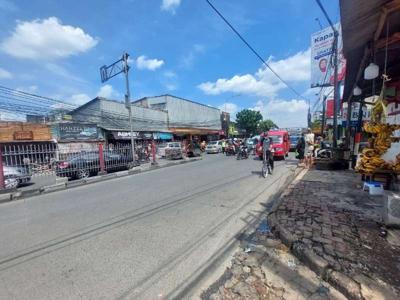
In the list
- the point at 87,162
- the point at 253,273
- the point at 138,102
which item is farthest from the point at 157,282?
the point at 138,102

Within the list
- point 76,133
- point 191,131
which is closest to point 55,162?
point 76,133

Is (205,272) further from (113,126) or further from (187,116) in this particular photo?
(187,116)

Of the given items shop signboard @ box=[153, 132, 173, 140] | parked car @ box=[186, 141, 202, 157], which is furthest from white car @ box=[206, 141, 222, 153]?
parked car @ box=[186, 141, 202, 157]

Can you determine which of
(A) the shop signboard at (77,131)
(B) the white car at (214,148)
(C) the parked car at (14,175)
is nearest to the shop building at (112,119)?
(A) the shop signboard at (77,131)

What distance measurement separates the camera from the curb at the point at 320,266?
8.60 ft

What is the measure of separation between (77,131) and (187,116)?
63.4ft

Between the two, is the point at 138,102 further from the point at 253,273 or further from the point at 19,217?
the point at 253,273

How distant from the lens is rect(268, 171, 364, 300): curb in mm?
2622

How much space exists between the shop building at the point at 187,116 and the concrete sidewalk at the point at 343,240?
1092 inches

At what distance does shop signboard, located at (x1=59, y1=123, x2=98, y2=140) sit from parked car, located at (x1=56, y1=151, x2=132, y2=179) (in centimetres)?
971

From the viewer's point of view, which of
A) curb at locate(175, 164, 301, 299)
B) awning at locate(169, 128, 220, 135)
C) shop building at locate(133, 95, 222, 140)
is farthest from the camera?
shop building at locate(133, 95, 222, 140)

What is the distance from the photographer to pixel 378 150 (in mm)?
5914

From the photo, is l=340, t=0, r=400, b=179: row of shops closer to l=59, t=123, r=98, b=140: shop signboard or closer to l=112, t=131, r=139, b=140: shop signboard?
l=112, t=131, r=139, b=140: shop signboard

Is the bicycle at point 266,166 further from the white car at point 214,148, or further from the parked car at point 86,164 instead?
the white car at point 214,148
